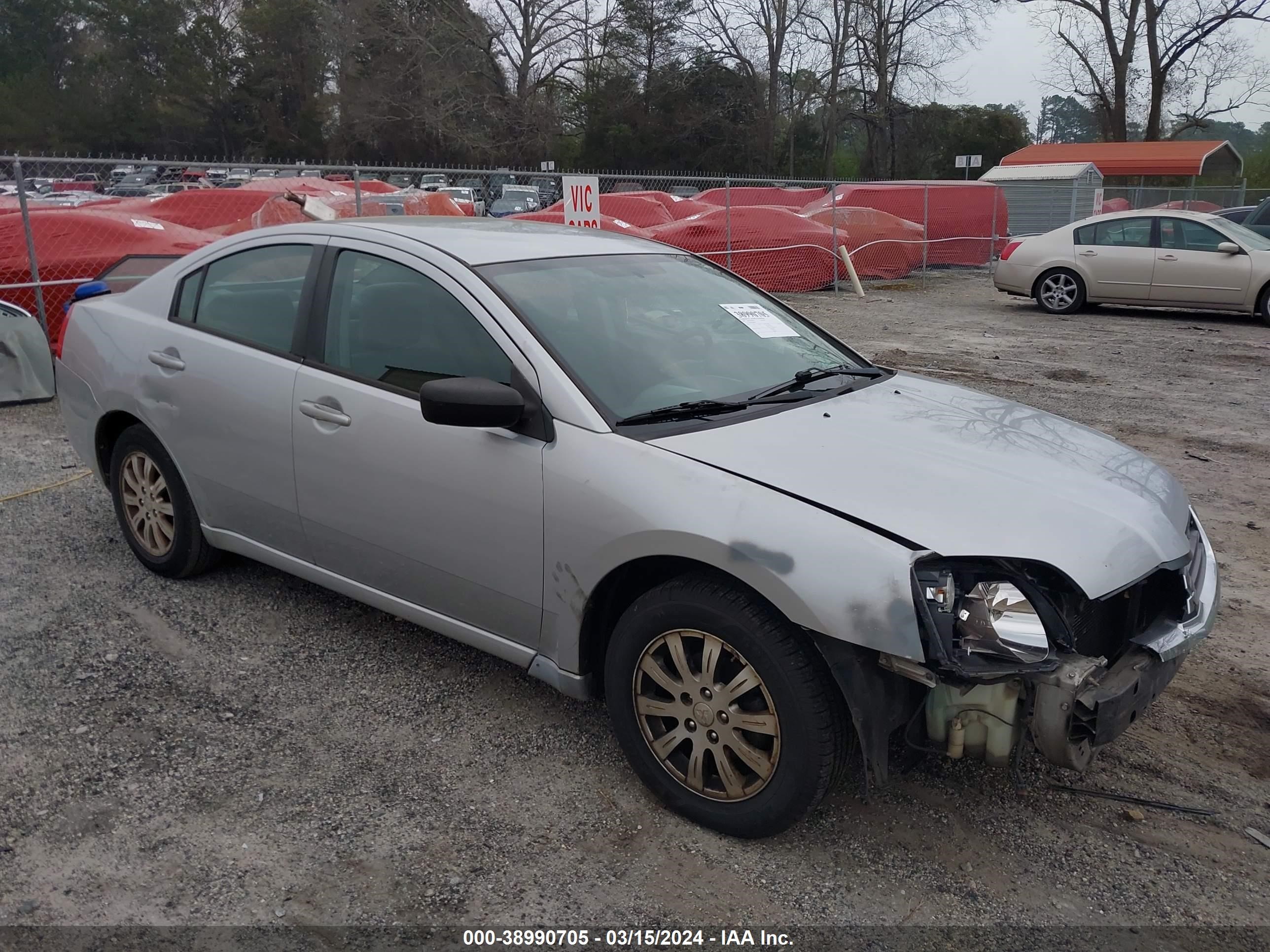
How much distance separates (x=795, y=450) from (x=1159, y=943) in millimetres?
1507

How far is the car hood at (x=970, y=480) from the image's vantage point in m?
2.67

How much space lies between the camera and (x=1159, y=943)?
101 inches

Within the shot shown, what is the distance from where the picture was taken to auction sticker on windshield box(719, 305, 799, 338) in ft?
13.0

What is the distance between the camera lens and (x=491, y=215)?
19812mm

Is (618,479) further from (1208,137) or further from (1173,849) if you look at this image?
(1208,137)

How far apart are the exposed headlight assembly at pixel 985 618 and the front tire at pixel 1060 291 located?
1341 cm

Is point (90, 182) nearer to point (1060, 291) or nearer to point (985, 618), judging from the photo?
point (1060, 291)

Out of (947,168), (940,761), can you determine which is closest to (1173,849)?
(940,761)

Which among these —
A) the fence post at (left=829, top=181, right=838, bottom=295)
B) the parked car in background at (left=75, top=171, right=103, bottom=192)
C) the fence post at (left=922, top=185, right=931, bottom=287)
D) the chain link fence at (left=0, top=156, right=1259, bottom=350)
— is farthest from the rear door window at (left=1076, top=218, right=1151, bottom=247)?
the parked car in background at (left=75, top=171, right=103, bottom=192)

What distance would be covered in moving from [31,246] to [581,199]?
15.4 feet

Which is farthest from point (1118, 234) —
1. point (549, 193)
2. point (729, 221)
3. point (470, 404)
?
point (549, 193)

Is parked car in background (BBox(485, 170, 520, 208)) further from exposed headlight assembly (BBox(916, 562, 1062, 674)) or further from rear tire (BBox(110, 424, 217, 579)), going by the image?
exposed headlight assembly (BBox(916, 562, 1062, 674))

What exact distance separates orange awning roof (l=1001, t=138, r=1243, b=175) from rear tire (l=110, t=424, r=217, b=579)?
135ft

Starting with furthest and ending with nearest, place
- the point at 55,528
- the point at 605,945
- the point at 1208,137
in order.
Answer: the point at 1208,137 → the point at 55,528 → the point at 605,945
